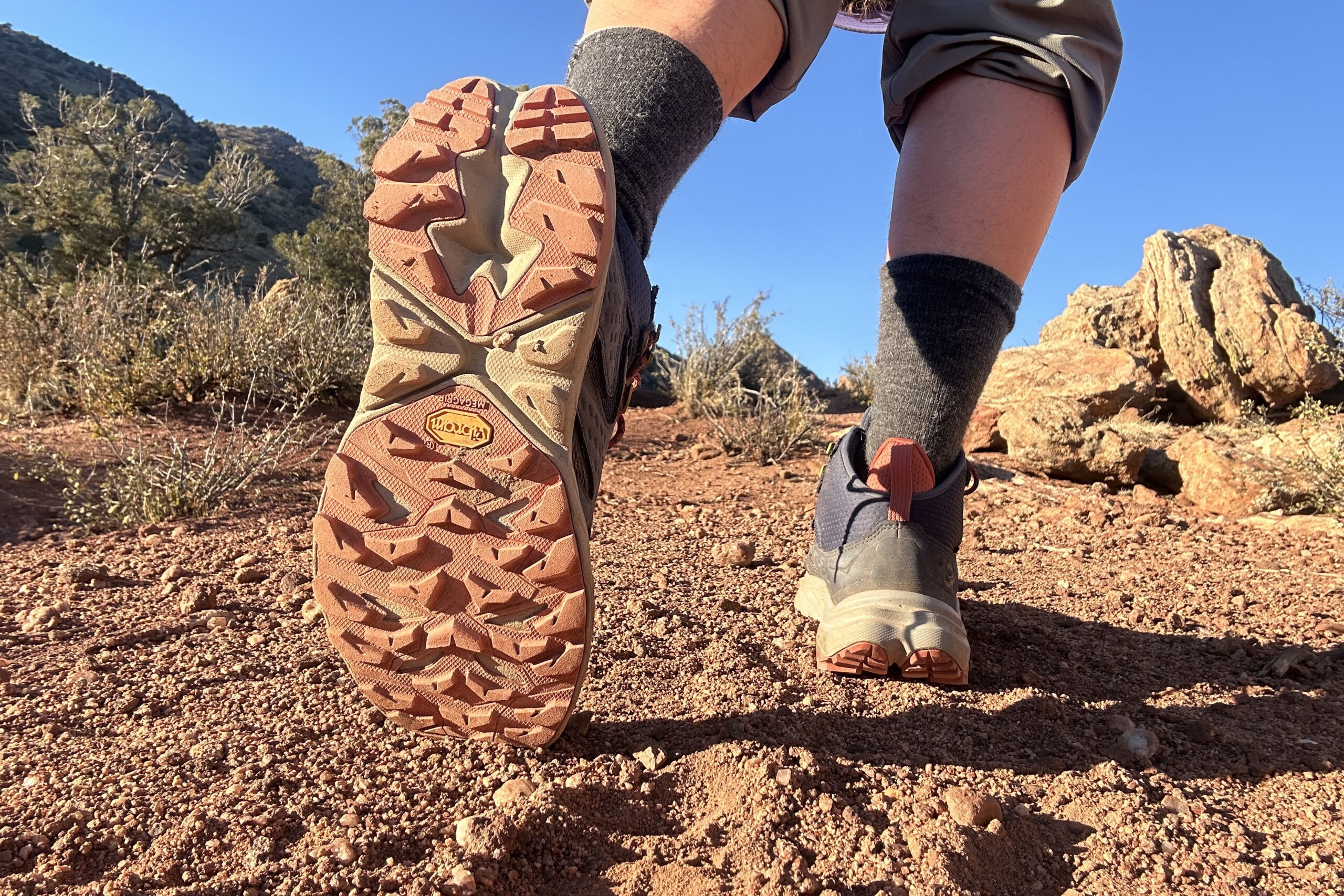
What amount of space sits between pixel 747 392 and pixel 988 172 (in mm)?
3899

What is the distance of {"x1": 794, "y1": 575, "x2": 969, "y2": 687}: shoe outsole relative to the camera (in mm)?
1245

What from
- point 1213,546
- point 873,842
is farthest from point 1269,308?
point 873,842

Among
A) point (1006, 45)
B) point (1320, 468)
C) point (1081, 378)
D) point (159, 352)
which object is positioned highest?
point (1081, 378)

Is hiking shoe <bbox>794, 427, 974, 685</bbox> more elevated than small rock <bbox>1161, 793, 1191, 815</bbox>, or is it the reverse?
hiking shoe <bbox>794, 427, 974, 685</bbox>

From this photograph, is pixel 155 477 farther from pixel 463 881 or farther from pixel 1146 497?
pixel 1146 497

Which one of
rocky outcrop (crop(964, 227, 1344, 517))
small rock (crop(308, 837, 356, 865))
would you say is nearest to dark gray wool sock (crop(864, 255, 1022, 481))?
small rock (crop(308, 837, 356, 865))

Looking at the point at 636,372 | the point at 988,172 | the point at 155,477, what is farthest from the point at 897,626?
the point at 155,477

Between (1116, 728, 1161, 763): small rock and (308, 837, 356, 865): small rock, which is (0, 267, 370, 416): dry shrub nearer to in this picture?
(308, 837, 356, 865): small rock

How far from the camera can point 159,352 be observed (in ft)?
14.6

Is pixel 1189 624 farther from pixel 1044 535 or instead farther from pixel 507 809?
pixel 507 809

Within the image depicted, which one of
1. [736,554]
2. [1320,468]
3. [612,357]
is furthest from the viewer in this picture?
[1320,468]

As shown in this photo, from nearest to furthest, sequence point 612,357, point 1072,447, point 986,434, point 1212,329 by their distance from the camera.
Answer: point 612,357
point 1072,447
point 986,434
point 1212,329

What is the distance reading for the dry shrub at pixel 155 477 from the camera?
2334 millimetres

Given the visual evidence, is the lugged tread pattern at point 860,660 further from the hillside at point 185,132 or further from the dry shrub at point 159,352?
the hillside at point 185,132
